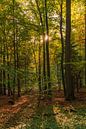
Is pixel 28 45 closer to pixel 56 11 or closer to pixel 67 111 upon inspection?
pixel 56 11

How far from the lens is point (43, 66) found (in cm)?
3441

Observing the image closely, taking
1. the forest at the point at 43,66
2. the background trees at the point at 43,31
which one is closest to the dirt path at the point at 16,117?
the forest at the point at 43,66

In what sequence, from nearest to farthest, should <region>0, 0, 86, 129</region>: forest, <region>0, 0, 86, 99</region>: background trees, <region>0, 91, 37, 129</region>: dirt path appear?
<region>0, 0, 86, 129</region>: forest → <region>0, 91, 37, 129</region>: dirt path → <region>0, 0, 86, 99</region>: background trees

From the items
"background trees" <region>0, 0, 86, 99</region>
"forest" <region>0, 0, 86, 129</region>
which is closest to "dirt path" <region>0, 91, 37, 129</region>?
"forest" <region>0, 0, 86, 129</region>

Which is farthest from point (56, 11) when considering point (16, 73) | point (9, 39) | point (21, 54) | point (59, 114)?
point (16, 73)

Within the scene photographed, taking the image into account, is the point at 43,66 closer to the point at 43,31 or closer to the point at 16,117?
the point at 43,31

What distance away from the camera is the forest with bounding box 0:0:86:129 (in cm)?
1442

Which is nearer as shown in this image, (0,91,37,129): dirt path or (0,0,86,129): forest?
(0,0,86,129): forest

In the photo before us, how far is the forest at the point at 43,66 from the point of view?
14422 millimetres

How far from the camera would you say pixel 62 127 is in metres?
12.3

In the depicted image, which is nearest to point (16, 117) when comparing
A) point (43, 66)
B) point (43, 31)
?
point (43, 31)

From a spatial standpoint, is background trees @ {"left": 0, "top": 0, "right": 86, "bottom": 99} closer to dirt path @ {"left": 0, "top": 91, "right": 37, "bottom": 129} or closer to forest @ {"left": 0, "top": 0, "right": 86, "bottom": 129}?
forest @ {"left": 0, "top": 0, "right": 86, "bottom": 129}

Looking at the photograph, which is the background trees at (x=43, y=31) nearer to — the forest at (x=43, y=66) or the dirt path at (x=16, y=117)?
the forest at (x=43, y=66)

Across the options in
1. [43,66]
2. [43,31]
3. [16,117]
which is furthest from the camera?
[43,66]
